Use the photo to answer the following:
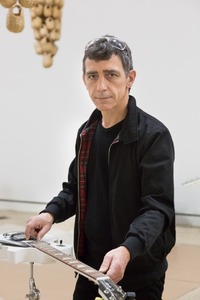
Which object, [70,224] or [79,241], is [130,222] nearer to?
[79,241]

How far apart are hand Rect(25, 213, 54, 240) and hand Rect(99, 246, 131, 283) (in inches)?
17.2

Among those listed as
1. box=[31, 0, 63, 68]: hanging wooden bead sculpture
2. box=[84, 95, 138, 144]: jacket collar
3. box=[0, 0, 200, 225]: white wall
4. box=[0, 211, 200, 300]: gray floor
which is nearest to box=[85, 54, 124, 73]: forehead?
box=[84, 95, 138, 144]: jacket collar

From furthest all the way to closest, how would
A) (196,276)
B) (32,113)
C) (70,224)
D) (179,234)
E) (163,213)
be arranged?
(32,113), (70,224), (179,234), (196,276), (163,213)

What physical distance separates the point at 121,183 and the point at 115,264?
1.06 ft

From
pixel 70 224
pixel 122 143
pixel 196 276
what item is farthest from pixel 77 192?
pixel 70 224

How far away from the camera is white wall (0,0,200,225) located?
5.05 m

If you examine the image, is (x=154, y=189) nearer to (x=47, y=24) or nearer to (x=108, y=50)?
(x=108, y=50)

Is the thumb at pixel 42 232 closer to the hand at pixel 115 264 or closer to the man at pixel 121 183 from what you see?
the man at pixel 121 183

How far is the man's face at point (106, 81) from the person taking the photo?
58.8 inches

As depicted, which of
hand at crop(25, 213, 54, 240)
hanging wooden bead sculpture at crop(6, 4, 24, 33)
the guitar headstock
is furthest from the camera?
hand at crop(25, 213, 54, 240)

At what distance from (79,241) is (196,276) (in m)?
2.22

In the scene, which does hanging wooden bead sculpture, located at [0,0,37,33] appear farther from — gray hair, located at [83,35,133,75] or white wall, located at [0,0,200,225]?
white wall, located at [0,0,200,225]

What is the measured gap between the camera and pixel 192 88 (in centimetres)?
503

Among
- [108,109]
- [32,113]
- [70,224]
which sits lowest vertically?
[70,224]
